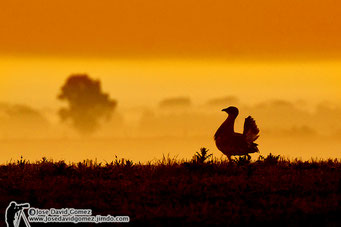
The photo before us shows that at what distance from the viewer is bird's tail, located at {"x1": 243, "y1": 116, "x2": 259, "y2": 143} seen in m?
20.0

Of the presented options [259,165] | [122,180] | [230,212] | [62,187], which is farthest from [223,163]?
[230,212]

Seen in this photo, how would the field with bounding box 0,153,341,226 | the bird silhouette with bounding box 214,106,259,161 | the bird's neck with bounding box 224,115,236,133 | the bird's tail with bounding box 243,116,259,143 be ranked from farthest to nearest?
1. the bird's tail with bounding box 243,116,259,143
2. the bird's neck with bounding box 224,115,236,133
3. the bird silhouette with bounding box 214,106,259,161
4. the field with bounding box 0,153,341,226

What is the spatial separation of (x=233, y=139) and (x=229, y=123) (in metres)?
0.57

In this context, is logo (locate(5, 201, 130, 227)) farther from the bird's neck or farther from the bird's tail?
the bird's tail

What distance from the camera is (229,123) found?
19859 millimetres

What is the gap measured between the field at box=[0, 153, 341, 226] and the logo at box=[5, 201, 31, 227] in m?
0.17

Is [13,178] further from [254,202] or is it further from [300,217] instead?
[300,217]

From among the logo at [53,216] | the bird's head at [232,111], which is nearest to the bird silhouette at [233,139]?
the bird's head at [232,111]

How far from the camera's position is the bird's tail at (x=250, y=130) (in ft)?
65.6

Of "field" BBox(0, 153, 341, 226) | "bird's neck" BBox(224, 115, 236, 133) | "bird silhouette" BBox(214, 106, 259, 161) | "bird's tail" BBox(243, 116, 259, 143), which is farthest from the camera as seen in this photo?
"bird's tail" BBox(243, 116, 259, 143)

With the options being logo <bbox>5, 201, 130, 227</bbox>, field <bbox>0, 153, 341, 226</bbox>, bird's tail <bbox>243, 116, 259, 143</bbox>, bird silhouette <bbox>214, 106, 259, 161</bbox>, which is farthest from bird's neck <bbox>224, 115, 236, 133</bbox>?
logo <bbox>5, 201, 130, 227</bbox>

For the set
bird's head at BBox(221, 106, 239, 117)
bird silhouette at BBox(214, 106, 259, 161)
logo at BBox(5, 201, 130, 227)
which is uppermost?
bird's head at BBox(221, 106, 239, 117)

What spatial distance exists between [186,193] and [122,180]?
2240 millimetres

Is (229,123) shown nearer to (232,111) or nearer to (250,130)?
(232,111)
